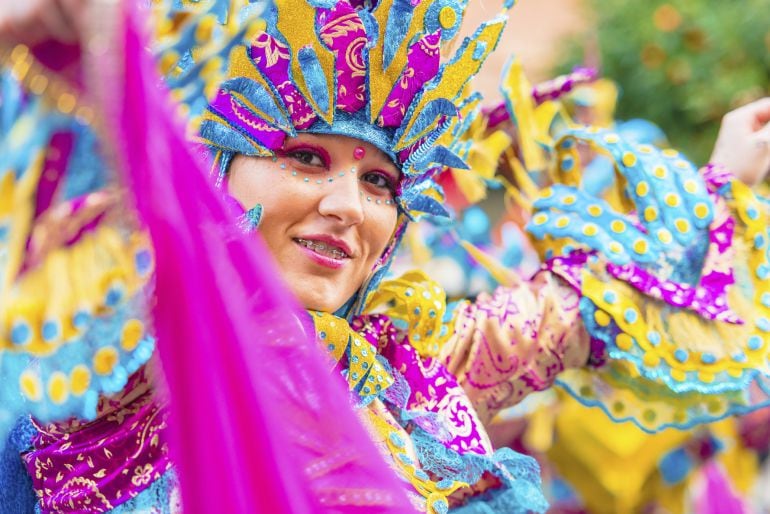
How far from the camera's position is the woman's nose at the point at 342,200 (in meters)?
1.15

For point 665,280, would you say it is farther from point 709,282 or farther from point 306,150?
point 306,150

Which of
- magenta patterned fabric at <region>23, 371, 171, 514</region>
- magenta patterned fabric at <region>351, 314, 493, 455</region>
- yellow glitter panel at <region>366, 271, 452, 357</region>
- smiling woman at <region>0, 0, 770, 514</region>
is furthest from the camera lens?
yellow glitter panel at <region>366, 271, 452, 357</region>

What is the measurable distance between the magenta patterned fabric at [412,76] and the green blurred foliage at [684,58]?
183 centimetres

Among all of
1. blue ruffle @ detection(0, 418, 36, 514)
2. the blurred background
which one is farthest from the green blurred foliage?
blue ruffle @ detection(0, 418, 36, 514)

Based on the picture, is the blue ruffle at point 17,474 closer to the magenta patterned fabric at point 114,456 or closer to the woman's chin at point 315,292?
the magenta patterned fabric at point 114,456

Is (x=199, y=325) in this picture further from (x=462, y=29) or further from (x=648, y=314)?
(x=648, y=314)

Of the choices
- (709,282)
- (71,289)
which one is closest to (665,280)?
(709,282)

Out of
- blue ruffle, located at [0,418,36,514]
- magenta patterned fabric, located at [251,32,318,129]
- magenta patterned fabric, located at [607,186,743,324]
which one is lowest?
blue ruffle, located at [0,418,36,514]

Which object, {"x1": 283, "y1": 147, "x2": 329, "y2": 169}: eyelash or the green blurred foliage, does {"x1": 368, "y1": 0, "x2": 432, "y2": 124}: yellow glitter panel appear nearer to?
{"x1": 283, "y1": 147, "x2": 329, "y2": 169}: eyelash

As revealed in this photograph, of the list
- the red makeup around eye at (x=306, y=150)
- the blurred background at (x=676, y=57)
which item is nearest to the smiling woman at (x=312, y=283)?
the red makeup around eye at (x=306, y=150)

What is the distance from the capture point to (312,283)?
1.16 m

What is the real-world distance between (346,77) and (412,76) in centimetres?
8

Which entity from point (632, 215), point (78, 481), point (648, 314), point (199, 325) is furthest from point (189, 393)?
point (632, 215)

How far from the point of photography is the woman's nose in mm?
1147
